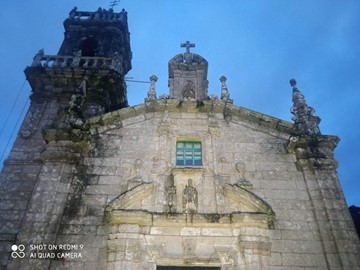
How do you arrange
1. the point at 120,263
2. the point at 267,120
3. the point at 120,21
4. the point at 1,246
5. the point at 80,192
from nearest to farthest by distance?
the point at 120,263
the point at 1,246
the point at 80,192
the point at 267,120
the point at 120,21

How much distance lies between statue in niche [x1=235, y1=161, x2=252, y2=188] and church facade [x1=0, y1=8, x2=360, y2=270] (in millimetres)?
33

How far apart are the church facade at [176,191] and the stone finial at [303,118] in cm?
4

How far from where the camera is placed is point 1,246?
9.04 meters

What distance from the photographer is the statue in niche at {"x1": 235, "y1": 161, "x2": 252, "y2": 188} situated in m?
9.93

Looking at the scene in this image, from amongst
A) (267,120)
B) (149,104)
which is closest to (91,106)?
(149,104)

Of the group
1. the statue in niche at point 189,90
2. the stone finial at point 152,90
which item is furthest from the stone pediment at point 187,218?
the statue in niche at point 189,90

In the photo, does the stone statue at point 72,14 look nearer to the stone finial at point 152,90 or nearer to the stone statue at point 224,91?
the stone finial at point 152,90

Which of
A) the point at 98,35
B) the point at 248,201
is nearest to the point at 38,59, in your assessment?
the point at 98,35

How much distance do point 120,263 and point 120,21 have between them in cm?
1491

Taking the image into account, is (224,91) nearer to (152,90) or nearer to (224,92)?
(224,92)

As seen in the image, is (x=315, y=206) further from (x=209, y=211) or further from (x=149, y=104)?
(x=149, y=104)

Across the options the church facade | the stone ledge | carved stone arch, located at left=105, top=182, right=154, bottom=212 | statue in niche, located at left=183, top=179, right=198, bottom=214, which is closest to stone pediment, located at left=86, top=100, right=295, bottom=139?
the church facade

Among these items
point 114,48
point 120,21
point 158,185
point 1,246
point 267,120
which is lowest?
point 1,246

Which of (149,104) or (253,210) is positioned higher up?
(149,104)
